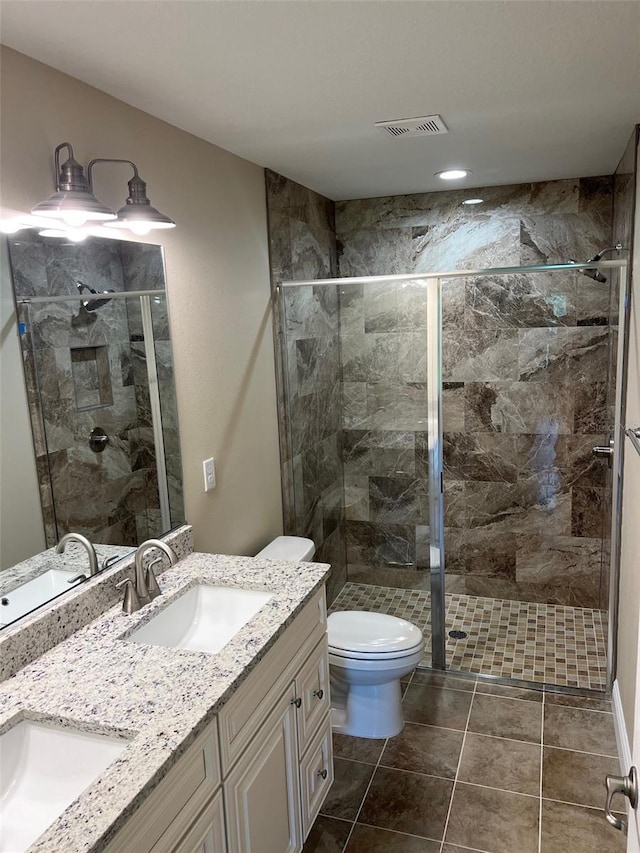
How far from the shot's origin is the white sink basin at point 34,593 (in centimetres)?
162

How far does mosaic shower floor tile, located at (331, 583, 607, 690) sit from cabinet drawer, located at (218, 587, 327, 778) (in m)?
1.29

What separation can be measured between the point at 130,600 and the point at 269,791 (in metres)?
0.64

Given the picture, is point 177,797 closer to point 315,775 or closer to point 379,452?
point 315,775

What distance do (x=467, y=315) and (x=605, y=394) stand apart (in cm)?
84

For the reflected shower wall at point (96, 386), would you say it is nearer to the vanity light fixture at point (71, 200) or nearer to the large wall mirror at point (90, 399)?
the large wall mirror at point (90, 399)

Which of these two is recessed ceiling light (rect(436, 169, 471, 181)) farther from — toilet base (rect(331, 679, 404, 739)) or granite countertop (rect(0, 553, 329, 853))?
toilet base (rect(331, 679, 404, 739))

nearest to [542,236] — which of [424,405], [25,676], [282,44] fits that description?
[424,405]

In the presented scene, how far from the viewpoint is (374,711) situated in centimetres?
273

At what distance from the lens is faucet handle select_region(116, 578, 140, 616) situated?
1856 millimetres

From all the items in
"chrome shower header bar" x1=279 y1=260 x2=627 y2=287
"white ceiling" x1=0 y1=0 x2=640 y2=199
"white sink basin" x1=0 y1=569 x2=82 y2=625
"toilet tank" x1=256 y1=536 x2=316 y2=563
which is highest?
"white ceiling" x1=0 y1=0 x2=640 y2=199

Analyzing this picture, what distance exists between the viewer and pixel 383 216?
149 inches

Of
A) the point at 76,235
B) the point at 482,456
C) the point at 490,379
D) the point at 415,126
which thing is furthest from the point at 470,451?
the point at 76,235

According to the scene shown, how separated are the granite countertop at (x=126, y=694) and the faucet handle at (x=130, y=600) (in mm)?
26

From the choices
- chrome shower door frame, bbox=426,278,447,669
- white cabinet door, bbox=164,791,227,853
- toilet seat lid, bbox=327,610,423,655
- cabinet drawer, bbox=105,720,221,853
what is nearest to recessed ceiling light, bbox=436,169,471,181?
chrome shower door frame, bbox=426,278,447,669
